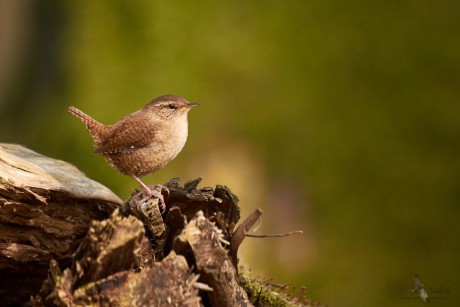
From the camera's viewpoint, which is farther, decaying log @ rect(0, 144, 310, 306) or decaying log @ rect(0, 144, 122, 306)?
decaying log @ rect(0, 144, 122, 306)

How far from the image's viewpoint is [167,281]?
104 inches

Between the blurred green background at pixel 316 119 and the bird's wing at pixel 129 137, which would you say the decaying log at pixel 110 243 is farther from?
the blurred green background at pixel 316 119

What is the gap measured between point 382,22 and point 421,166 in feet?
4.11

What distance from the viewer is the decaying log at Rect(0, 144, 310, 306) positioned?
2574 mm

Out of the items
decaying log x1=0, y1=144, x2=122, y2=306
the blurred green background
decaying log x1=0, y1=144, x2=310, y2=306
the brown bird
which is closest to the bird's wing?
the brown bird

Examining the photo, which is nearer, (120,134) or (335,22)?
(120,134)

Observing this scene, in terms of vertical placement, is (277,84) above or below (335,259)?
above

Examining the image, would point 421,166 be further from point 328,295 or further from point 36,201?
point 36,201

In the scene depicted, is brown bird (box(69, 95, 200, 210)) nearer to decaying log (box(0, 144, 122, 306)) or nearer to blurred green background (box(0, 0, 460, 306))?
decaying log (box(0, 144, 122, 306))

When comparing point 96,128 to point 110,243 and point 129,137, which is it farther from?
point 110,243

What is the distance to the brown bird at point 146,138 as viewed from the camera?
3.59 m

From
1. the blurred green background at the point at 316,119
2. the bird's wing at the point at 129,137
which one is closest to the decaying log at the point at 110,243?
the bird's wing at the point at 129,137

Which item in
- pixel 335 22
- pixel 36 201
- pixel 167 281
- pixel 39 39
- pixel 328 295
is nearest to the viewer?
pixel 167 281

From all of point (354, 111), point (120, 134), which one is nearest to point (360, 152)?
point (354, 111)
